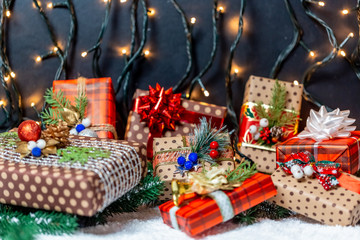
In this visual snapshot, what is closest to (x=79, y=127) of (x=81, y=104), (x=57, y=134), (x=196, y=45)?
(x=81, y=104)

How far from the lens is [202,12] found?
2.08 meters

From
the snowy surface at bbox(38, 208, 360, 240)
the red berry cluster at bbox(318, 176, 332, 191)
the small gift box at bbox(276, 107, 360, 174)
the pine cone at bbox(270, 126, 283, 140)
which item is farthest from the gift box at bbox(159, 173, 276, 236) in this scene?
the pine cone at bbox(270, 126, 283, 140)

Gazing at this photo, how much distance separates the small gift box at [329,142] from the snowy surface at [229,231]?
0.96 feet

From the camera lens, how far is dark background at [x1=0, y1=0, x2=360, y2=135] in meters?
2.04

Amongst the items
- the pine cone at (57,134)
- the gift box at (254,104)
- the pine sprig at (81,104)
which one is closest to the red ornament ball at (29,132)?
the pine cone at (57,134)

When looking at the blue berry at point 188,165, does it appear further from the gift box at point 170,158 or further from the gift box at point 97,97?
the gift box at point 97,97

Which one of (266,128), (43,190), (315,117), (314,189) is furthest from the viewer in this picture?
(266,128)

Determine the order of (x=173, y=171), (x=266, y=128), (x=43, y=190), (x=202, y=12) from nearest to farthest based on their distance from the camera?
(x=43, y=190) → (x=173, y=171) → (x=266, y=128) → (x=202, y=12)

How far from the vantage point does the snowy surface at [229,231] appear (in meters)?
1.34

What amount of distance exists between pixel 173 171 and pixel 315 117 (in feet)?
2.09

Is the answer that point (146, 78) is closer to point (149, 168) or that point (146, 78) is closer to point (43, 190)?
point (149, 168)

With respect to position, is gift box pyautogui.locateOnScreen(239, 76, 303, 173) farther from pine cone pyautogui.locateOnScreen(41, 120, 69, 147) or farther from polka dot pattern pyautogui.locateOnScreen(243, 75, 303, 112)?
pine cone pyautogui.locateOnScreen(41, 120, 69, 147)

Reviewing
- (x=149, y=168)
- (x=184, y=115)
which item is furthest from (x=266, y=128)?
(x=149, y=168)

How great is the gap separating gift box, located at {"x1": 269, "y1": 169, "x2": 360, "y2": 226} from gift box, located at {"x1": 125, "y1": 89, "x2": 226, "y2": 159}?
18.2 inches
